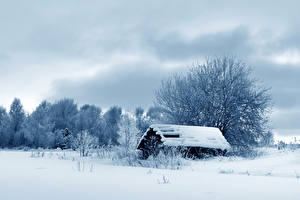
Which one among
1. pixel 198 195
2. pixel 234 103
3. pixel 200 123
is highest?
pixel 234 103

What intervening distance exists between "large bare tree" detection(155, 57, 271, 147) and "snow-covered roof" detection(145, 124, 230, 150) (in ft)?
20.0

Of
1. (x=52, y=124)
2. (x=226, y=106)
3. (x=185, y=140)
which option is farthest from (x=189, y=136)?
(x=52, y=124)

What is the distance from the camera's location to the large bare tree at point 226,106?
1009 inches

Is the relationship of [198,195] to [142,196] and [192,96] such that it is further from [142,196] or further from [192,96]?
[192,96]

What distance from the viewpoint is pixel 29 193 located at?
334 centimetres

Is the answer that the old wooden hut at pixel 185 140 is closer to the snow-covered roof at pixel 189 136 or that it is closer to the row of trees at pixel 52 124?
the snow-covered roof at pixel 189 136

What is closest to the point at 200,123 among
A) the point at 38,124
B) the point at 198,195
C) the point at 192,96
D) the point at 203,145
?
the point at 192,96

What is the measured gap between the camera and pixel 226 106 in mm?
25688

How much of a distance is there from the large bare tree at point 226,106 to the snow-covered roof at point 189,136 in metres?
6.10

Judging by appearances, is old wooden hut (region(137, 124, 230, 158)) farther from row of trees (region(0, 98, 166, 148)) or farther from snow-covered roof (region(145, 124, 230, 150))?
row of trees (region(0, 98, 166, 148))

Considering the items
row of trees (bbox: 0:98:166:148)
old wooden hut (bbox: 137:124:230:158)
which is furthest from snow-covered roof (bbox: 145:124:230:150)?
row of trees (bbox: 0:98:166:148)

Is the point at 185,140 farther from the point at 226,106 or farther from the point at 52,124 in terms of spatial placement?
the point at 52,124

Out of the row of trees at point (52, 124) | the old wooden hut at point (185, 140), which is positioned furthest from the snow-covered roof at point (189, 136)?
the row of trees at point (52, 124)

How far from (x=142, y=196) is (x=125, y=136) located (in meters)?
16.8
